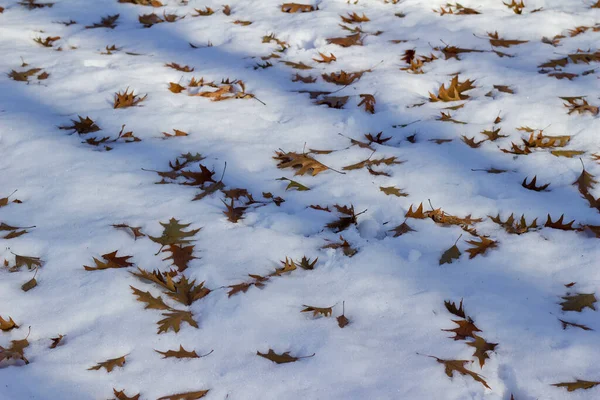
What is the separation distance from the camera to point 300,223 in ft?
8.05

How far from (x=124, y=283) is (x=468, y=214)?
1539 mm

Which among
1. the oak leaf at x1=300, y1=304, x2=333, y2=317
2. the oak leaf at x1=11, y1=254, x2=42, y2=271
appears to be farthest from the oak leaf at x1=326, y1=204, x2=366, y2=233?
the oak leaf at x1=11, y1=254, x2=42, y2=271

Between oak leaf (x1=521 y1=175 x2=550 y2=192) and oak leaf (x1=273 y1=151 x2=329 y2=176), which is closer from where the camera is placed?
oak leaf (x1=521 y1=175 x2=550 y2=192)

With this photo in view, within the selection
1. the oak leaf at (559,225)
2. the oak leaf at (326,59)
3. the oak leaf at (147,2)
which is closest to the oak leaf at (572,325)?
the oak leaf at (559,225)

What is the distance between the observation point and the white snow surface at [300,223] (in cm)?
180

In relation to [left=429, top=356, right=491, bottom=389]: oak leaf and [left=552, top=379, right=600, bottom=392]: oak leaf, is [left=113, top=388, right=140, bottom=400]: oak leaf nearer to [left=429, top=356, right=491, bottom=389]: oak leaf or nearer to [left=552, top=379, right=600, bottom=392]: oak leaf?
[left=429, top=356, right=491, bottom=389]: oak leaf

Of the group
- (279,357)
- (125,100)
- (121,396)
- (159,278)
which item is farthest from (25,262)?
(125,100)

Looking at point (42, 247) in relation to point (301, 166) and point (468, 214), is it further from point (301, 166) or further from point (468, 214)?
point (468, 214)

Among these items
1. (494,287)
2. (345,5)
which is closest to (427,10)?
(345,5)

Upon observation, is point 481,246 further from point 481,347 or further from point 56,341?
point 56,341

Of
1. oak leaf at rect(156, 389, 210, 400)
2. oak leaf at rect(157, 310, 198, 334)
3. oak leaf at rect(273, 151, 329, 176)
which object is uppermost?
oak leaf at rect(273, 151, 329, 176)

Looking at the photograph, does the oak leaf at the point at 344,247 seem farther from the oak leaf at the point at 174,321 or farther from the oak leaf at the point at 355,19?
the oak leaf at the point at 355,19

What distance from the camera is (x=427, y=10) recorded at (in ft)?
15.0

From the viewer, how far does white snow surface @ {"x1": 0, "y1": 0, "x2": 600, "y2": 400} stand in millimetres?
1797
